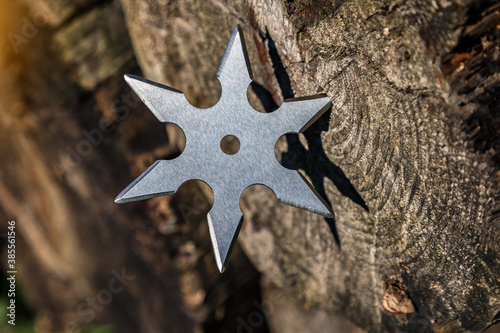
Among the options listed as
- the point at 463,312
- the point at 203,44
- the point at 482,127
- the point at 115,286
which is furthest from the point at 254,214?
the point at 115,286

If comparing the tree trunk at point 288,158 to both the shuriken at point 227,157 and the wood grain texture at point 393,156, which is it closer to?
the wood grain texture at point 393,156

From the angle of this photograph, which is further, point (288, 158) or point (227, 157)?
point (288, 158)

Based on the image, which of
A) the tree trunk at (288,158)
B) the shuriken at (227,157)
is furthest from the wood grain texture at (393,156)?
the shuriken at (227,157)

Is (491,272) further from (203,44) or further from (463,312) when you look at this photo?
(203,44)

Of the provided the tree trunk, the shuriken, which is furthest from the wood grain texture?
the shuriken

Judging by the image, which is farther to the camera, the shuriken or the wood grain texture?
the shuriken

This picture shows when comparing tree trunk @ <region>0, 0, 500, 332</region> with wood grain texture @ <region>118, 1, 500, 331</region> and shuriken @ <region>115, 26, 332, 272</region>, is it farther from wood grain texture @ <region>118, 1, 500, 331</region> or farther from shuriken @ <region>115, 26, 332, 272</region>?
shuriken @ <region>115, 26, 332, 272</region>

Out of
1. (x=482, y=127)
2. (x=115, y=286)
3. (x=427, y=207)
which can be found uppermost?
(x=482, y=127)
